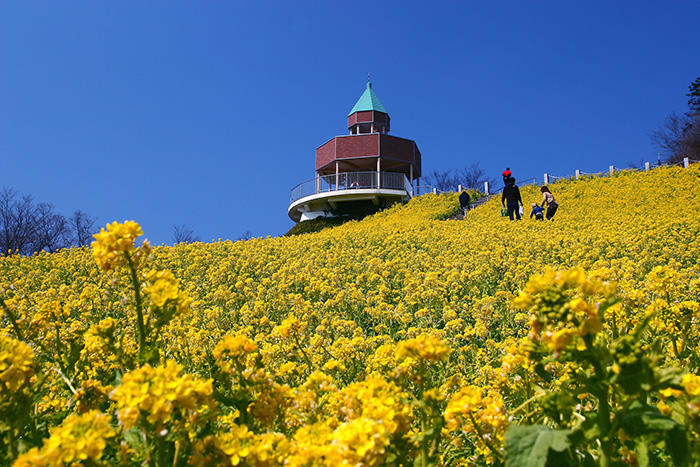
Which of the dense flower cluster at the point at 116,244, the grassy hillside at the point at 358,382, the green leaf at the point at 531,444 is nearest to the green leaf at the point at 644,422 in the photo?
the grassy hillside at the point at 358,382

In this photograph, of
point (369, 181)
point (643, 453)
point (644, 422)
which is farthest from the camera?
point (369, 181)

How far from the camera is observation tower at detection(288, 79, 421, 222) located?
126 ft

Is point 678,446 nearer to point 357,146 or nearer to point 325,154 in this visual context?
point 357,146

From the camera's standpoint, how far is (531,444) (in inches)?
46.1

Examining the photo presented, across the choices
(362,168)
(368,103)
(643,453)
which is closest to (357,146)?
(362,168)

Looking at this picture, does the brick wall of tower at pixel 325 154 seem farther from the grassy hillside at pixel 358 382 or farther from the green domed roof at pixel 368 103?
the grassy hillside at pixel 358 382

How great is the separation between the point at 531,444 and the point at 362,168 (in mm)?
43032

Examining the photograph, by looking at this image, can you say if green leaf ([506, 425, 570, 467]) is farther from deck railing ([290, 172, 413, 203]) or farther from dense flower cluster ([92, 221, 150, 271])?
deck railing ([290, 172, 413, 203])

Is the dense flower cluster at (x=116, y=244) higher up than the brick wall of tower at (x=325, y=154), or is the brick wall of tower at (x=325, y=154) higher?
the brick wall of tower at (x=325, y=154)

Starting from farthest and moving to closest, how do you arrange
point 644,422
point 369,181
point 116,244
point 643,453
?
point 369,181, point 116,244, point 643,453, point 644,422

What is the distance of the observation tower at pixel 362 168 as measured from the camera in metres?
38.4

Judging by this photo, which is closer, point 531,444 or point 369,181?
point 531,444

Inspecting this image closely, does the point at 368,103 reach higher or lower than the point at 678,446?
higher

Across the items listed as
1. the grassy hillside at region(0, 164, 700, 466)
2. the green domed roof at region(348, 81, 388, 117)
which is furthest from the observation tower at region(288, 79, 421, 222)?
the grassy hillside at region(0, 164, 700, 466)
